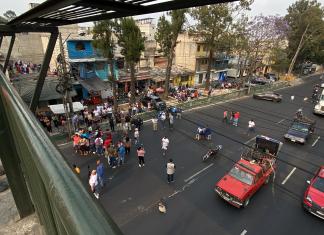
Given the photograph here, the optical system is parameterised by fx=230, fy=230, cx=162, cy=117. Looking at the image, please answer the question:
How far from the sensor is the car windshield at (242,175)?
11.5m

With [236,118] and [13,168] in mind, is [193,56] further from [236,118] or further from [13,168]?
[13,168]

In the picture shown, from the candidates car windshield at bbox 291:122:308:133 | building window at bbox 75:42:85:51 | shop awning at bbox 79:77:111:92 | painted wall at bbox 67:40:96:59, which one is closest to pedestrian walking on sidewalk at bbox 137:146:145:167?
car windshield at bbox 291:122:308:133

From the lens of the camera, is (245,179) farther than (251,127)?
No

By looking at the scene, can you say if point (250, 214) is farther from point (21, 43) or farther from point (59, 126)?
point (21, 43)

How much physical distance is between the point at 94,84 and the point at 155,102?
25.4 ft

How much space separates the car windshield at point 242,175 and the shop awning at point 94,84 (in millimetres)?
19561

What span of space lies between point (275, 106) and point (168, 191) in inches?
946

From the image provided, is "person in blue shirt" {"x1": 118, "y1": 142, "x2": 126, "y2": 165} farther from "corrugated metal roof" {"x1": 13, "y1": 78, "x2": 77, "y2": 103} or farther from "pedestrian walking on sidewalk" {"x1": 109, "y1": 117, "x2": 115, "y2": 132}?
"corrugated metal roof" {"x1": 13, "y1": 78, "x2": 77, "y2": 103}

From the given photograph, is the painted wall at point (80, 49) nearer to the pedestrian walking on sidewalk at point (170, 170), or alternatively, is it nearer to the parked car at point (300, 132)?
the pedestrian walking on sidewalk at point (170, 170)

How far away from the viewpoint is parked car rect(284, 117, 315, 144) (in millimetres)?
18234

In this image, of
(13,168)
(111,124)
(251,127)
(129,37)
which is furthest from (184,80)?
(13,168)

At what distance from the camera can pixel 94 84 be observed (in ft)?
89.8

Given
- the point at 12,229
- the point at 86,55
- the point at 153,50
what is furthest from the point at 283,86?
the point at 12,229

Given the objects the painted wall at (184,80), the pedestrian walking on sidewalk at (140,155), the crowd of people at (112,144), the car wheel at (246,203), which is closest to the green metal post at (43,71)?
the crowd of people at (112,144)
